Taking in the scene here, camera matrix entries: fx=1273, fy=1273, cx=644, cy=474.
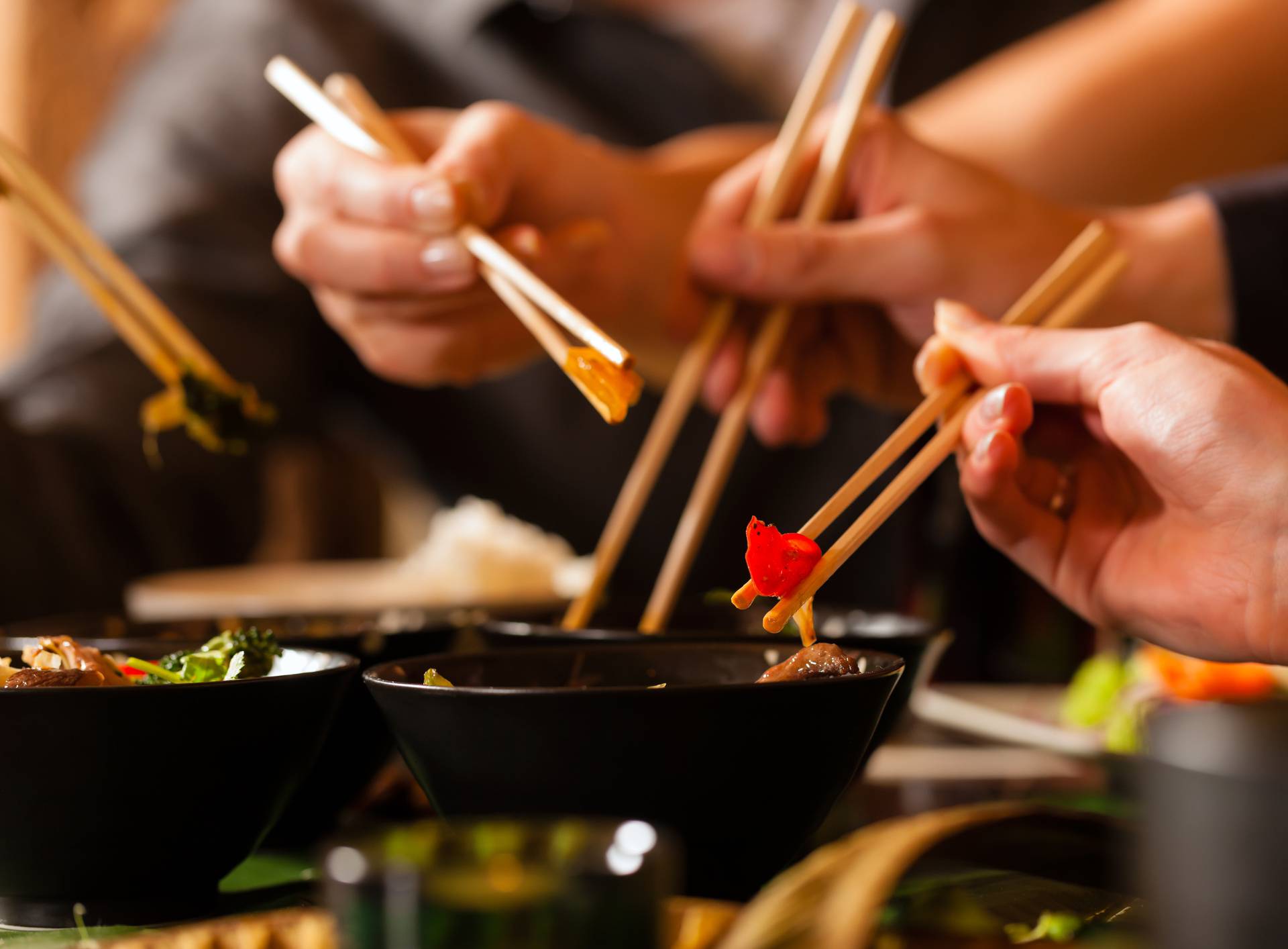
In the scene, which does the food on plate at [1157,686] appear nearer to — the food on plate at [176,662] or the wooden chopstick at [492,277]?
the wooden chopstick at [492,277]

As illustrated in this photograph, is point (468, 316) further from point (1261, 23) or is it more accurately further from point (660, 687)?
point (1261, 23)

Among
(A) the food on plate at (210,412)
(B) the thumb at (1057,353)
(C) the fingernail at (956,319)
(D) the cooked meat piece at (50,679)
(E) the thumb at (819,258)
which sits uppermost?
(E) the thumb at (819,258)

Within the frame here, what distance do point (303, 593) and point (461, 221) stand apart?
0.77 m

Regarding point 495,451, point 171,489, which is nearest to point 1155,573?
point 171,489

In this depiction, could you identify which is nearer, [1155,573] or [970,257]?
[1155,573]

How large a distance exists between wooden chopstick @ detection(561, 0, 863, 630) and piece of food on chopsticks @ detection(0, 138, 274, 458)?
0.31m

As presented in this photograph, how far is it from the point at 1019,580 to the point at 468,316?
1.49m

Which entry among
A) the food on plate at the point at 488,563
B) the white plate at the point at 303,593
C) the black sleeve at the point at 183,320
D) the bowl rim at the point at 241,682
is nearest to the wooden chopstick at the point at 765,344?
the white plate at the point at 303,593

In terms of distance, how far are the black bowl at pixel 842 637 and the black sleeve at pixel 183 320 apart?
1.43 metres

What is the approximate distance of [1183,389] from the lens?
0.81m

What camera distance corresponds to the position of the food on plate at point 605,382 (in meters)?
0.73

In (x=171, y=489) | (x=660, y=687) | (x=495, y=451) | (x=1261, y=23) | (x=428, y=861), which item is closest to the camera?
(x=428, y=861)


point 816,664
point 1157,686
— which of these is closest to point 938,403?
point 816,664

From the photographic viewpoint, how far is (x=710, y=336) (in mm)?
1185
